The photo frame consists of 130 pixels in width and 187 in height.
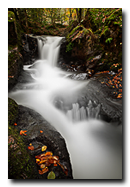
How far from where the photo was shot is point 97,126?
128 inches

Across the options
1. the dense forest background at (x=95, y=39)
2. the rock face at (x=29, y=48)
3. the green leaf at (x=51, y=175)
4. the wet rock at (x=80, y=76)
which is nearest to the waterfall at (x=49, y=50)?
the rock face at (x=29, y=48)

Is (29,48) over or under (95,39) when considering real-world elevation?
over

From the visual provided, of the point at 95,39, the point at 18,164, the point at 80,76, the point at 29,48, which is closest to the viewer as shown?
the point at 18,164

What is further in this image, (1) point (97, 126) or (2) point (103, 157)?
(1) point (97, 126)

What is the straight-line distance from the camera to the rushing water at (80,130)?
218 cm

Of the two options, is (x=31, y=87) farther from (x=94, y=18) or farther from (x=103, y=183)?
(x=94, y=18)

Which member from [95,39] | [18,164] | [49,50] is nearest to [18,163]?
[18,164]

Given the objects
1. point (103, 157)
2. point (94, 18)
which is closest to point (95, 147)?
point (103, 157)

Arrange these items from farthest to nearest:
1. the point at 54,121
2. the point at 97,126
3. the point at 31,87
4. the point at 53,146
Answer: the point at 31,87 < the point at 97,126 < the point at 54,121 < the point at 53,146

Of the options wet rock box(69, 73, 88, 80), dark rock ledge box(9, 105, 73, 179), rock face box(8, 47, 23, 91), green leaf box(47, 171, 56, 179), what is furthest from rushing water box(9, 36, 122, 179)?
wet rock box(69, 73, 88, 80)

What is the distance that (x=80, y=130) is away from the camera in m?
3.11

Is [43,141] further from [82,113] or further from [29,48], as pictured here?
[29,48]

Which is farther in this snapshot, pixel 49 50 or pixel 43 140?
pixel 49 50

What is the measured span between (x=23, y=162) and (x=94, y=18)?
27.6ft
